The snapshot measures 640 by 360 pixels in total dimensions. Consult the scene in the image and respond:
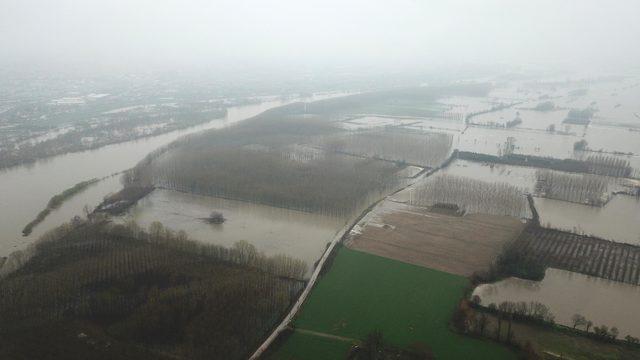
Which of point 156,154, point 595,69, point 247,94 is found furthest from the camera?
point 595,69

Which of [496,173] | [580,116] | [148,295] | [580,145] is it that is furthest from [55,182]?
[580,116]

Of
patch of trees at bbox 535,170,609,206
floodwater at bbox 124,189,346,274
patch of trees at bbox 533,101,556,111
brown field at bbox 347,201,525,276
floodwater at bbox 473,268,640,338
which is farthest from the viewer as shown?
patch of trees at bbox 533,101,556,111

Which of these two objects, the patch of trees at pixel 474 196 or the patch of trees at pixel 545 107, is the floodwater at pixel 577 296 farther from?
the patch of trees at pixel 545 107

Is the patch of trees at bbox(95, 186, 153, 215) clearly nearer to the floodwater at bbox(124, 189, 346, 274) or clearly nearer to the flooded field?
the floodwater at bbox(124, 189, 346, 274)

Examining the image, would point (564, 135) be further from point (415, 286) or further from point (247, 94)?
point (247, 94)

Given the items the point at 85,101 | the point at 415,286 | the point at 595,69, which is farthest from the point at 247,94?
the point at 595,69

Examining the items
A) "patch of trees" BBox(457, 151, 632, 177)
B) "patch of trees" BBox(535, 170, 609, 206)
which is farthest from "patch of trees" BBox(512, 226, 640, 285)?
"patch of trees" BBox(457, 151, 632, 177)

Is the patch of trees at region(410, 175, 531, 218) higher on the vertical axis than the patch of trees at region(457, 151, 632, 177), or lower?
lower
